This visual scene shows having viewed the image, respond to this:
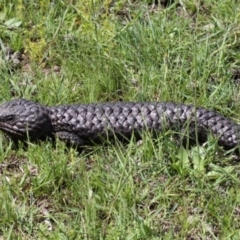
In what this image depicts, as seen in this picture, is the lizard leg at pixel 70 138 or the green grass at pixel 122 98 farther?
the lizard leg at pixel 70 138

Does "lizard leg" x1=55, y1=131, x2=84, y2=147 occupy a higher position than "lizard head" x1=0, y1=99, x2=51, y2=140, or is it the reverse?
"lizard head" x1=0, y1=99, x2=51, y2=140

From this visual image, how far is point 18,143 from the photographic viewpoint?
5719mm

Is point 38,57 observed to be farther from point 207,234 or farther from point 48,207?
point 207,234

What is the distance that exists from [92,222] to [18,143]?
39.7 inches

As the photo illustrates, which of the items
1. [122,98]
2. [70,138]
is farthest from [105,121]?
[122,98]

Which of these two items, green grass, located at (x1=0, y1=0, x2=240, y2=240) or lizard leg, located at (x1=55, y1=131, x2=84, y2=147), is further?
lizard leg, located at (x1=55, y1=131, x2=84, y2=147)

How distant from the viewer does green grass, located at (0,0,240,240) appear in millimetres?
5031

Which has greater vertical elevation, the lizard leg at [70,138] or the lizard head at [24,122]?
the lizard head at [24,122]

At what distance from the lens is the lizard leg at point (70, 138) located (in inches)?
223

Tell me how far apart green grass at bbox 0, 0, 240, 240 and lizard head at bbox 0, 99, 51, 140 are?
0.09 metres

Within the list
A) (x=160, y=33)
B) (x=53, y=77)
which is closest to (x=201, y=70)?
(x=160, y=33)

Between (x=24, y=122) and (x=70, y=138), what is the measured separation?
1.00ft

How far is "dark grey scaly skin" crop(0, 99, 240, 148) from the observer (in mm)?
5629

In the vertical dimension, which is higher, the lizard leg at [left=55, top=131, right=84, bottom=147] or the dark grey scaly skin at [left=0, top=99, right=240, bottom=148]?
the dark grey scaly skin at [left=0, top=99, right=240, bottom=148]
